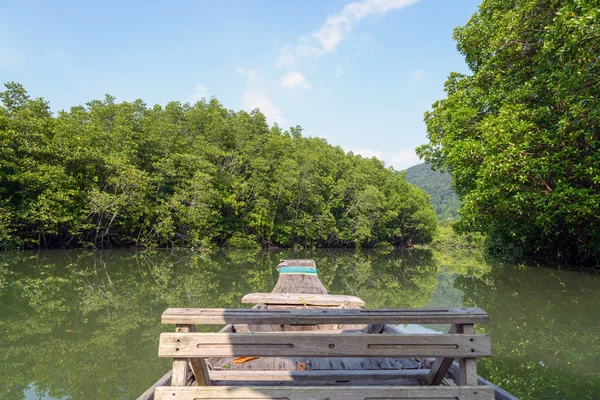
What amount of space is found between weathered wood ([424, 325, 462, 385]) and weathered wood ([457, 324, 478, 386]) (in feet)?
0.16

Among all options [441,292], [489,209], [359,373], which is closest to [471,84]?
[489,209]

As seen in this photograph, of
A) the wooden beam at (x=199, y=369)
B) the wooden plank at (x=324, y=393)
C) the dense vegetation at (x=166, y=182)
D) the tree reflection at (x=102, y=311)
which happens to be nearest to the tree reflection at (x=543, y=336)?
the tree reflection at (x=102, y=311)

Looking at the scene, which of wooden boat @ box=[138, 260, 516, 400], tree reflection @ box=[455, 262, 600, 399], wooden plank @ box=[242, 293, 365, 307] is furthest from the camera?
wooden plank @ box=[242, 293, 365, 307]

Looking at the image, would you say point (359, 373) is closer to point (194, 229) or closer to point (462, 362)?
point (462, 362)

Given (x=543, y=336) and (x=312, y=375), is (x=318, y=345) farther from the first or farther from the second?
(x=543, y=336)

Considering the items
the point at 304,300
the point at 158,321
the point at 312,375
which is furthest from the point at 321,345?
the point at 158,321

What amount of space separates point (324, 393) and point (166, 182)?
24.9 meters

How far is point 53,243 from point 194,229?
28.3ft

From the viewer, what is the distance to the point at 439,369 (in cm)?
221

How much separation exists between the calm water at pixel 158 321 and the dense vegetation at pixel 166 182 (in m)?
8.35

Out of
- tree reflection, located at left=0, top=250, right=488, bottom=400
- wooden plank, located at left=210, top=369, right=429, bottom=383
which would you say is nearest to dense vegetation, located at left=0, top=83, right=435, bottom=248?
Answer: tree reflection, located at left=0, top=250, right=488, bottom=400

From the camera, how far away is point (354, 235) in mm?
34219

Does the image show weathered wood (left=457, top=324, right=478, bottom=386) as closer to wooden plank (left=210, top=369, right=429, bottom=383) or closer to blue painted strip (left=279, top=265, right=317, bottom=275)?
wooden plank (left=210, top=369, right=429, bottom=383)

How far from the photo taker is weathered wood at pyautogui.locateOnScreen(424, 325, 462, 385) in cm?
210
